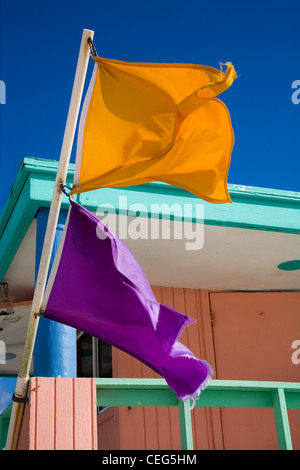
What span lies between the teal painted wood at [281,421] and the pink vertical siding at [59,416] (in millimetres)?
1411

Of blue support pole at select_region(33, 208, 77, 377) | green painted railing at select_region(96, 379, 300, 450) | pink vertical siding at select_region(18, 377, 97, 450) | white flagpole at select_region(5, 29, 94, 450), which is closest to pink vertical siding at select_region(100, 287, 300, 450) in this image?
blue support pole at select_region(33, 208, 77, 377)

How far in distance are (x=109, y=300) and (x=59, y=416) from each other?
3.22 feet

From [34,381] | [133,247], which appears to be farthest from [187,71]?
[133,247]

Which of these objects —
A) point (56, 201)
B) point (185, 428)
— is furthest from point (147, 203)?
point (56, 201)

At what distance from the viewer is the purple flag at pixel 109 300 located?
122 inches

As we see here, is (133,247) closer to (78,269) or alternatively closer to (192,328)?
(192,328)

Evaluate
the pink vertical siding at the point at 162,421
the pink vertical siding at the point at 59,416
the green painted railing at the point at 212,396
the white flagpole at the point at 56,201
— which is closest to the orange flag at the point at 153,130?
the white flagpole at the point at 56,201

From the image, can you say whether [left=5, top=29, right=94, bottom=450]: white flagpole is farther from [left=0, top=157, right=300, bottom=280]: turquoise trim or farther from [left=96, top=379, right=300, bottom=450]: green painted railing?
[left=0, top=157, right=300, bottom=280]: turquoise trim

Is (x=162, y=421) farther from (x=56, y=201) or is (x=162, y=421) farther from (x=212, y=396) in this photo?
(x=56, y=201)

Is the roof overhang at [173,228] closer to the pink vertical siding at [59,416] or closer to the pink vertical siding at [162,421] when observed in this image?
the pink vertical siding at [162,421]

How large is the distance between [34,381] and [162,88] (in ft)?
6.23

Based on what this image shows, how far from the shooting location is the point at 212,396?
4.38 metres

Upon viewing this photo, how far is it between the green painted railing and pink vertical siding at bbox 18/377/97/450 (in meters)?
0.25

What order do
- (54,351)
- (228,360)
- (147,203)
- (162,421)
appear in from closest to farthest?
1. (54,351)
2. (147,203)
3. (162,421)
4. (228,360)
